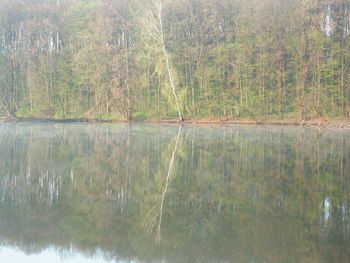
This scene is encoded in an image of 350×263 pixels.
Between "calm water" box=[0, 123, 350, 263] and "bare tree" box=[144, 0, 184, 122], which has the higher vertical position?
"bare tree" box=[144, 0, 184, 122]

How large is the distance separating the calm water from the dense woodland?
24.7 m

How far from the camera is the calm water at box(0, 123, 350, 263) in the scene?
540 cm

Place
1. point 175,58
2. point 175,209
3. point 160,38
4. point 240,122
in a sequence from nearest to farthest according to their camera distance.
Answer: point 175,209 → point 240,122 → point 160,38 → point 175,58

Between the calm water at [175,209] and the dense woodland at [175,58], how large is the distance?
24.7 meters

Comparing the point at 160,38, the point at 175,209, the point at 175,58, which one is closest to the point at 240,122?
the point at 175,58

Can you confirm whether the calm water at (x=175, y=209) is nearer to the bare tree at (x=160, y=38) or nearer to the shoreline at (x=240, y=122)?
the shoreline at (x=240, y=122)

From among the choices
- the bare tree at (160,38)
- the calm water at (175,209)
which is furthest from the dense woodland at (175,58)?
the calm water at (175,209)

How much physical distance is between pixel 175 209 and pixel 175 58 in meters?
35.3

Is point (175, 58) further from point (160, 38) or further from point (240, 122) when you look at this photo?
point (240, 122)

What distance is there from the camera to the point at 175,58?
4150cm

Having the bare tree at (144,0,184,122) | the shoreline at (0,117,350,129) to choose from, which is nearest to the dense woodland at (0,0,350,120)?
the bare tree at (144,0,184,122)

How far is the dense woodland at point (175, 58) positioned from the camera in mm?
36375

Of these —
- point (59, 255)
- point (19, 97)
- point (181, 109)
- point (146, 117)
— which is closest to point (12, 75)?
point (19, 97)

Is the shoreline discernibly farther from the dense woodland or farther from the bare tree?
the bare tree
